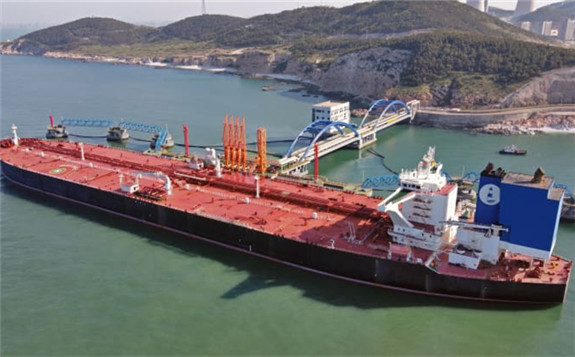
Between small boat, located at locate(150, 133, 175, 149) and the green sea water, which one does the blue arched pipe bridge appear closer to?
small boat, located at locate(150, 133, 175, 149)

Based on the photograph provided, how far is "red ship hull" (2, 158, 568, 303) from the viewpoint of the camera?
1033 inches

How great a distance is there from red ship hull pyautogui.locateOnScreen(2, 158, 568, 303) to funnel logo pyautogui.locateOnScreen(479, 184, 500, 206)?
15.5 ft

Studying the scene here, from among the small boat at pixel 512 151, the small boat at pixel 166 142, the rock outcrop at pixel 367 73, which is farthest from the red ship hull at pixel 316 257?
the rock outcrop at pixel 367 73

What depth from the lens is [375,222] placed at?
32.7m

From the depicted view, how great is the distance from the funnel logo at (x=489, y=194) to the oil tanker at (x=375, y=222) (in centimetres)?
6

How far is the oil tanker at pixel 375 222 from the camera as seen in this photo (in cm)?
2609

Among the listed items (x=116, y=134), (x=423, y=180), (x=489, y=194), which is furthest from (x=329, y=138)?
(x=489, y=194)

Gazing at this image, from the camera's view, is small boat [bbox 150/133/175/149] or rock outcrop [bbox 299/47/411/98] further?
rock outcrop [bbox 299/47/411/98]

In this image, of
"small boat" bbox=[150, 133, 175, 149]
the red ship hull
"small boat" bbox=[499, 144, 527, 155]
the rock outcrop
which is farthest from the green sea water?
the rock outcrop

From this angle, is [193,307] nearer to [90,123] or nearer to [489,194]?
[489,194]

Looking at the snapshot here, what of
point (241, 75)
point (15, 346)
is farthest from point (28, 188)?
point (241, 75)

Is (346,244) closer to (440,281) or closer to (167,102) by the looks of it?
(440,281)

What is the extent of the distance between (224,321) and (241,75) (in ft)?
470

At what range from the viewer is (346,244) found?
30.1 meters
